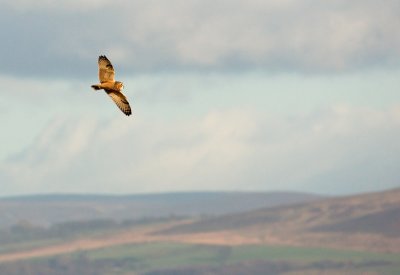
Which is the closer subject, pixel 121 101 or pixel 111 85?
pixel 111 85

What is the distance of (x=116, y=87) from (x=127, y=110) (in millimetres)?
1129

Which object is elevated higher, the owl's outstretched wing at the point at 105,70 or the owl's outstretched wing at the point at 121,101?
the owl's outstretched wing at the point at 105,70

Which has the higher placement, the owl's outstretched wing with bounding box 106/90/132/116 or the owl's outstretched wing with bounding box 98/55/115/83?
the owl's outstretched wing with bounding box 98/55/115/83

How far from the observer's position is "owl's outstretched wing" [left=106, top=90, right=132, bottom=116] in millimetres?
47891

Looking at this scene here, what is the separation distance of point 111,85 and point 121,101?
112 cm

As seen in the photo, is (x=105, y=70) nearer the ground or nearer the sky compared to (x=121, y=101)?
nearer the sky

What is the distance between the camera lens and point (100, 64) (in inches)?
1937

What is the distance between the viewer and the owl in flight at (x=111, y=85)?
47.4 metres

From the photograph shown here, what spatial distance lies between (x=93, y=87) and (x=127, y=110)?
85.4 inches

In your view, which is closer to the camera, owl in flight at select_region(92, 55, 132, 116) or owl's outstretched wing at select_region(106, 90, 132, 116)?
owl in flight at select_region(92, 55, 132, 116)

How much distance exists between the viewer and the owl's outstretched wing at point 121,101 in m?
47.9

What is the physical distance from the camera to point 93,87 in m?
46.4

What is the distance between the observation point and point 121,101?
4847 cm

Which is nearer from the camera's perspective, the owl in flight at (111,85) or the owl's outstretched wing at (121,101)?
the owl in flight at (111,85)
